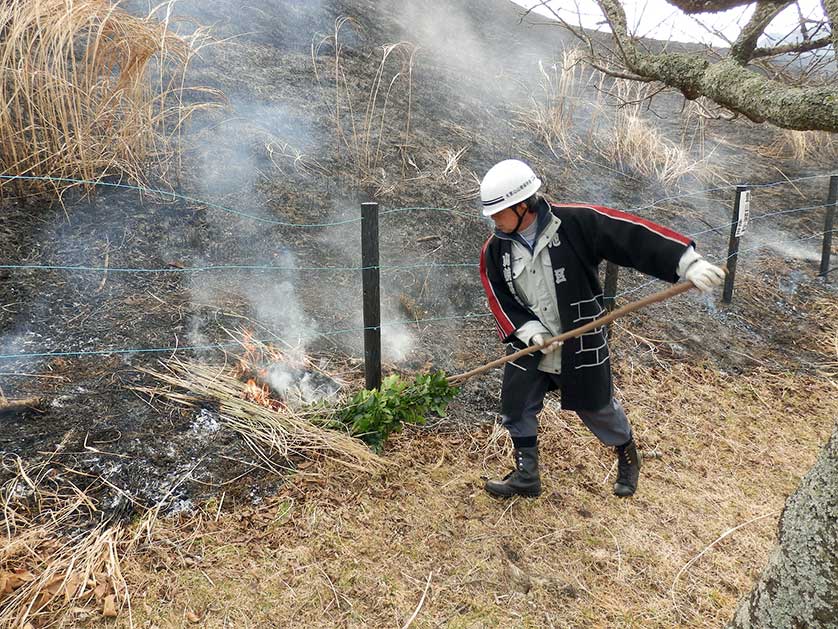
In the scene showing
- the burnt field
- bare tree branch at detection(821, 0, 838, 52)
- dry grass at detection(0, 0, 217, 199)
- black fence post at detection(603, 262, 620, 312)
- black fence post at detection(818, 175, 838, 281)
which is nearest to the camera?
bare tree branch at detection(821, 0, 838, 52)

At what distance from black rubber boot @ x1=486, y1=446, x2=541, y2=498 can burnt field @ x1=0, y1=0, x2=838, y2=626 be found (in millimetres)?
115

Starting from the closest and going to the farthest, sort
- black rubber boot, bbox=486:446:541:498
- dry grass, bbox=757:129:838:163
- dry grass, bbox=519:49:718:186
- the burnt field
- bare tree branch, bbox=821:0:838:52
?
1. bare tree branch, bbox=821:0:838:52
2. the burnt field
3. black rubber boot, bbox=486:446:541:498
4. dry grass, bbox=519:49:718:186
5. dry grass, bbox=757:129:838:163

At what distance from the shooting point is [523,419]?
2.96 meters

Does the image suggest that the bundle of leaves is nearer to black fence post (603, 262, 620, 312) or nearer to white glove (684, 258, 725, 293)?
white glove (684, 258, 725, 293)

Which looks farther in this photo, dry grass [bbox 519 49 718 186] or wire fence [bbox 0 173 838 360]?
dry grass [bbox 519 49 718 186]

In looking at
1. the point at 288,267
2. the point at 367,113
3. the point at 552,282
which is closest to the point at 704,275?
the point at 552,282

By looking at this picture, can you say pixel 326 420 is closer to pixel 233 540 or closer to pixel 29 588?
pixel 233 540

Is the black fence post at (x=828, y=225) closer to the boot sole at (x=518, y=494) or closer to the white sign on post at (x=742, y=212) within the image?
the white sign on post at (x=742, y=212)

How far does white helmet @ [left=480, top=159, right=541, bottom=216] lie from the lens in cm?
259

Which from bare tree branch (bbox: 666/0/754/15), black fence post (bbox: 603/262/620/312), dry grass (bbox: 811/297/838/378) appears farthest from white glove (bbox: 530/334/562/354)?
dry grass (bbox: 811/297/838/378)

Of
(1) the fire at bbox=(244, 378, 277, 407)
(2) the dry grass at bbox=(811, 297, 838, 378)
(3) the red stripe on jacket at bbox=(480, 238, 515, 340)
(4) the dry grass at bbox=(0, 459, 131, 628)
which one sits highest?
(3) the red stripe on jacket at bbox=(480, 238, 515, 340)

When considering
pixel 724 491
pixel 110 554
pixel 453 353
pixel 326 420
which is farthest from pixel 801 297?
pixel 110 554

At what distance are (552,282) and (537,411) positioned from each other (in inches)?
27.3

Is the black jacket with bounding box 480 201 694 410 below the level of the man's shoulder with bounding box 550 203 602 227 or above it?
below
